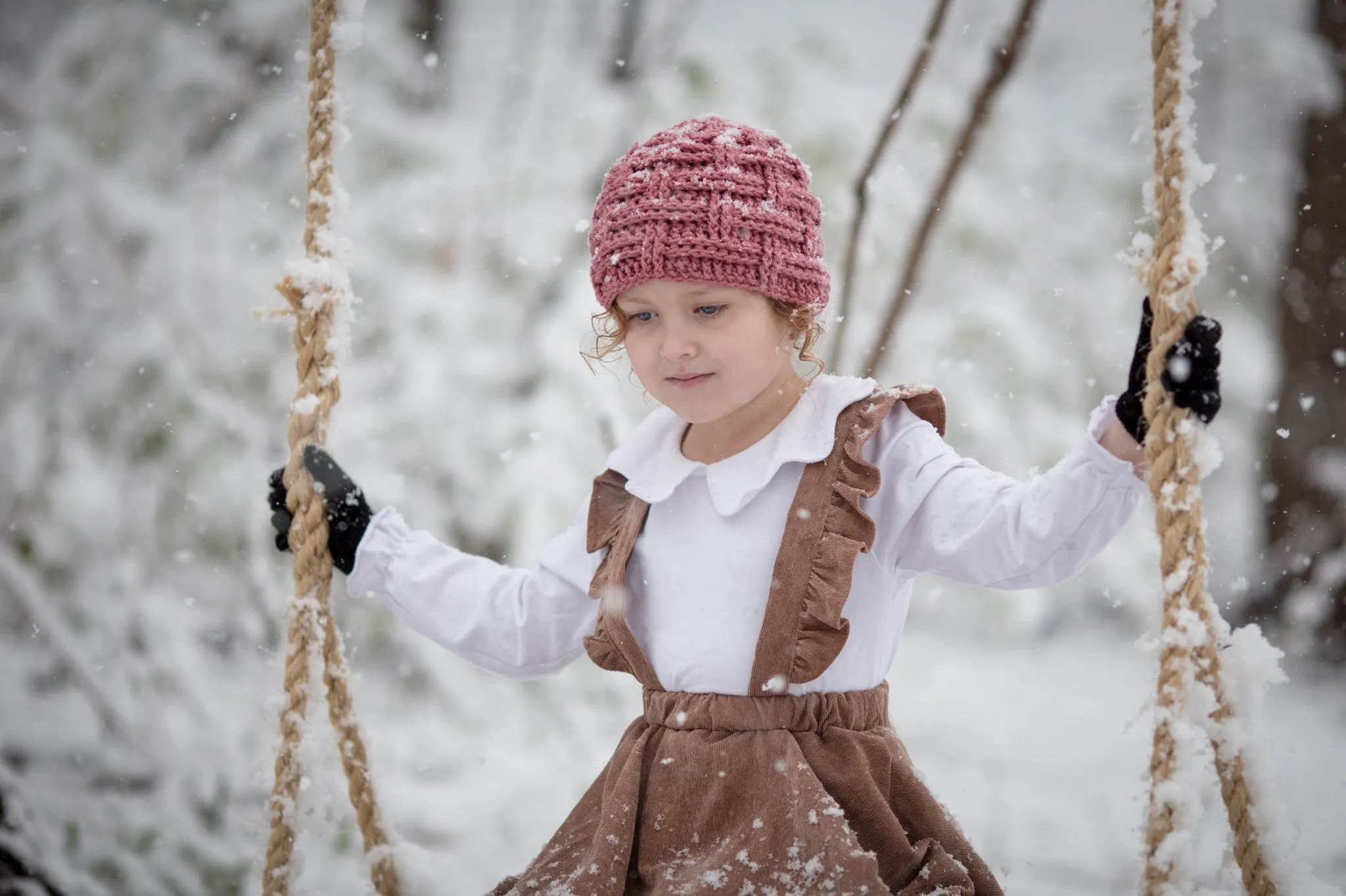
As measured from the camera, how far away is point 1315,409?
1852 millimetres

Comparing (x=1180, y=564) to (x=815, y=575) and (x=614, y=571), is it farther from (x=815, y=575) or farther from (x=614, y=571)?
(x=614, y=571)

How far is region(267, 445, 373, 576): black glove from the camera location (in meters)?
1.33

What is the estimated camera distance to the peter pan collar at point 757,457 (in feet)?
3.77

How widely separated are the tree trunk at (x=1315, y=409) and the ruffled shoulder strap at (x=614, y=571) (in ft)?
3.97

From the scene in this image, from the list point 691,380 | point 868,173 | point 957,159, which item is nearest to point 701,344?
point 691,380

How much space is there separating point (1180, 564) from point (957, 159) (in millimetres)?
1088

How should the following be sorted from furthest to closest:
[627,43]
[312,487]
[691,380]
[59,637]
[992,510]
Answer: [627,43] → [59,637] → [312,487] → [691,380] → [992,510]

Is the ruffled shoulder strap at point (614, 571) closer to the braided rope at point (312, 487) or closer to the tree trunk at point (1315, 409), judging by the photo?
the braided rope at point (312, 487)

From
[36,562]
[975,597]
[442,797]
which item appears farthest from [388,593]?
[975,597]

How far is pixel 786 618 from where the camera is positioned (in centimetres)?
108

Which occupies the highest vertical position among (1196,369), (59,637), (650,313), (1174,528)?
(59,637)

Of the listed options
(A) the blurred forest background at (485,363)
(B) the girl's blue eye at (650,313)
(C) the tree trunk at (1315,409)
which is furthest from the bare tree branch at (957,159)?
(B) the girl's blue eye at (650,313)

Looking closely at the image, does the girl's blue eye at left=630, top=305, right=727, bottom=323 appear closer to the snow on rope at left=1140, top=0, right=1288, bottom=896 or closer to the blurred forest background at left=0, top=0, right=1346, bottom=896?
the snow on rope at left=1140, top=0, right=1288, bottom=896

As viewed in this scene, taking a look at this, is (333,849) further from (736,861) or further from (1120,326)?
(1120,326)
